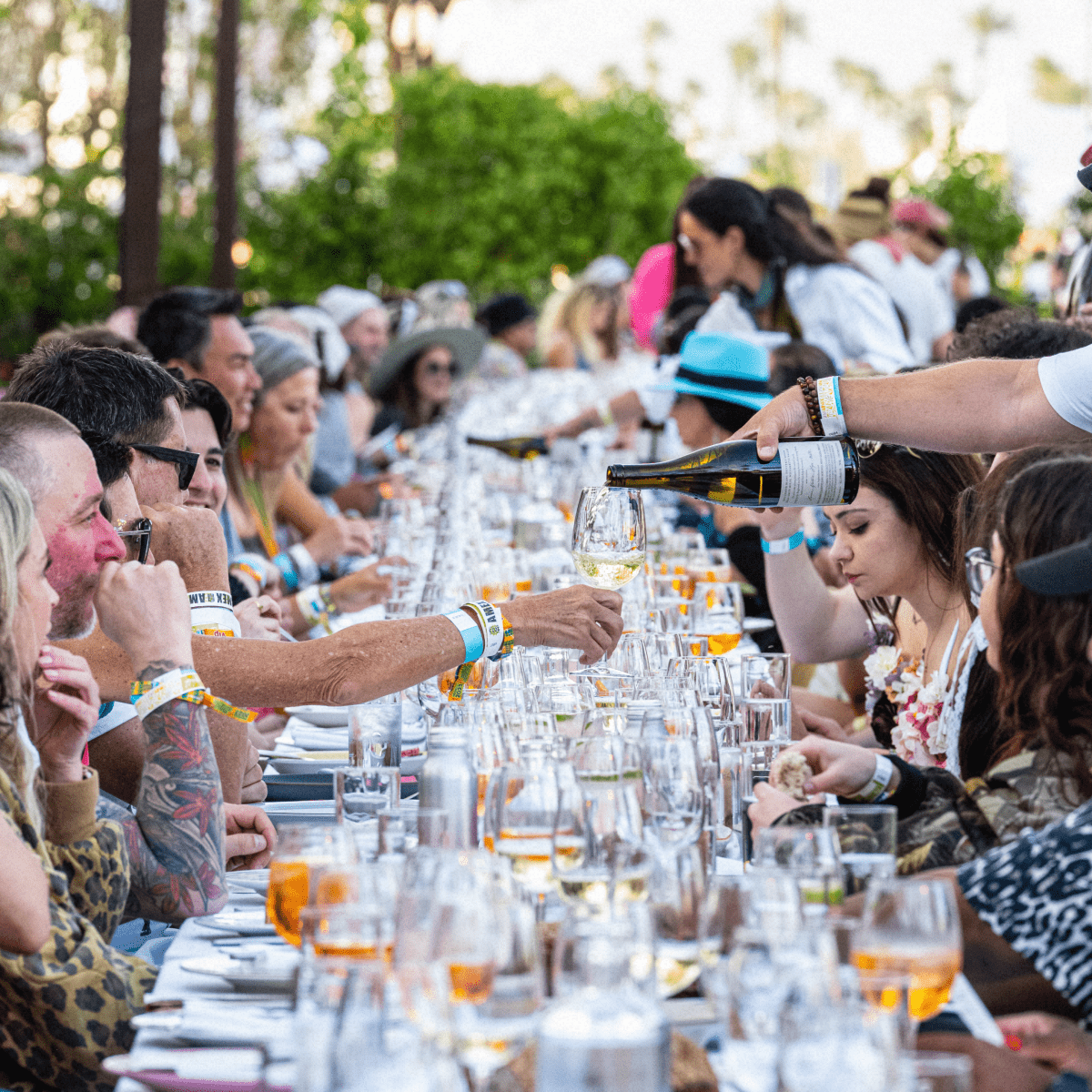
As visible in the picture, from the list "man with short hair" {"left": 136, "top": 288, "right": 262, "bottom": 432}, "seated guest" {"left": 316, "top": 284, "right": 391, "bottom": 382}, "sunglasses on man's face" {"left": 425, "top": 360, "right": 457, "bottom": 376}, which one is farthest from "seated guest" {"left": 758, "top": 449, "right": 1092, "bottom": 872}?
"seated guest" {"left": 316, "top": 284, "right": 391, "bottom": 382}

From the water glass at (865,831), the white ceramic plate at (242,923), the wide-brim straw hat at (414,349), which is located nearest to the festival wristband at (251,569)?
the white ceramic plate at (242,923)

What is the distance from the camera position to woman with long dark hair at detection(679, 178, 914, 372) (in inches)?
215

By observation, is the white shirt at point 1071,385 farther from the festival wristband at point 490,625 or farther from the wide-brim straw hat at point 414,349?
the wide-brim straw hat at point 414,349

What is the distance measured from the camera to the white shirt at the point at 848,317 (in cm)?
544

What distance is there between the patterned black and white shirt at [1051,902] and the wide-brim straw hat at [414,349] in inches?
271

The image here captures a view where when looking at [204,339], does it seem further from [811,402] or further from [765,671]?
[765,671]

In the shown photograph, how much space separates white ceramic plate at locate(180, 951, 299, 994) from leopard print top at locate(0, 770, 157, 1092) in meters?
0.11

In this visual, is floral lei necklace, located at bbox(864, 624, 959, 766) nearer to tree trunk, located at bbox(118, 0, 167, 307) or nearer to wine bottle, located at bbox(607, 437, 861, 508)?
wine bottle, located at bbox(607, 437, 861, 508)

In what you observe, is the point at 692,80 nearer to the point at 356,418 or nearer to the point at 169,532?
the point at 356,418

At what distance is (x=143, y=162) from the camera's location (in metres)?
6.38

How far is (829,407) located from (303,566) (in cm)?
260

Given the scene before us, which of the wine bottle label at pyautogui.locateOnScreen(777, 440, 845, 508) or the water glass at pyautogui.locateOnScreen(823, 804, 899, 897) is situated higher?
the wine bottle label at pyautogui.locateOnScreen(777, 440, 845, 508)

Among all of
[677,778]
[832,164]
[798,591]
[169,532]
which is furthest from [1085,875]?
[832,164]

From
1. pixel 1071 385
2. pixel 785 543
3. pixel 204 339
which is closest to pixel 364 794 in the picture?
pixel 1071 385
